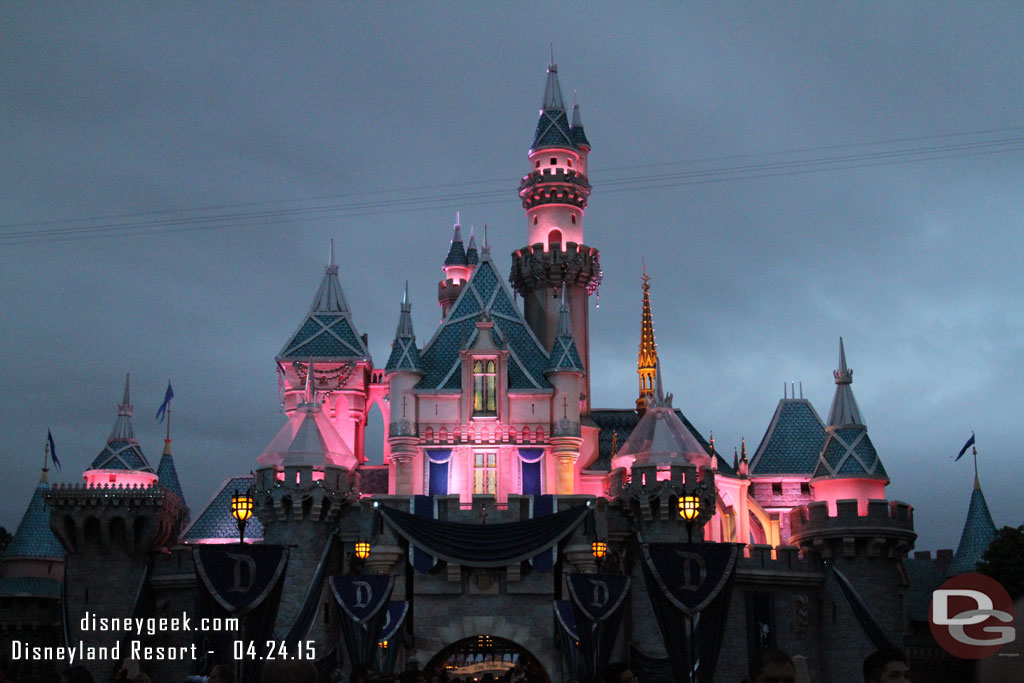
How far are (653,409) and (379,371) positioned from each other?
13750 millimetres

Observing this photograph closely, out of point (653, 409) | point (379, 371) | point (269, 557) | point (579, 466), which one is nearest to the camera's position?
point (269, 557)

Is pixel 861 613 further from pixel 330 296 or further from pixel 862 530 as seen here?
pixel 330 296

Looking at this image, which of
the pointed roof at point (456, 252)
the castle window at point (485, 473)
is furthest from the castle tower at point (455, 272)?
the castle window at point (485, 473)

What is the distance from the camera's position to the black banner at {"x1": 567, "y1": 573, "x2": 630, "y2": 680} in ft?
114

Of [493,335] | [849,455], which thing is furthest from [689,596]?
[493,335]

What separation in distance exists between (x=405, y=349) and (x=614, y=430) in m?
10.8

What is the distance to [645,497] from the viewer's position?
142 feet

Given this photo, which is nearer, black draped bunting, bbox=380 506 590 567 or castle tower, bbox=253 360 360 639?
black draped bunting, bbox=380 506 590 567

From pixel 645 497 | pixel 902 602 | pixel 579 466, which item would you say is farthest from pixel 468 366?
pixel 902 602

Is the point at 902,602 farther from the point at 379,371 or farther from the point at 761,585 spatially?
the point at 379,371

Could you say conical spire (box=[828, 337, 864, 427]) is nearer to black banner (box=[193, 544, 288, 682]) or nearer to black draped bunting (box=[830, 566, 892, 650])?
black draped bunting (box=[830, 566, 892, 650])

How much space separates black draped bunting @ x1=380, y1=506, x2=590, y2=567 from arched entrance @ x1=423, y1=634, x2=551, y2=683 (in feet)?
9.06

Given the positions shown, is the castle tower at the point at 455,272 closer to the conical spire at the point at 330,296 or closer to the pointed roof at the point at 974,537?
the conical spire at the point at 330,296

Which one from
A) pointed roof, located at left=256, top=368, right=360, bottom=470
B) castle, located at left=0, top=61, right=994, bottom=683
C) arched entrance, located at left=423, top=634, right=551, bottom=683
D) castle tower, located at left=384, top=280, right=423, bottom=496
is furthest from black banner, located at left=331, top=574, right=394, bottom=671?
castle tower, located at left=384, top=280, right=423, bottom=496
